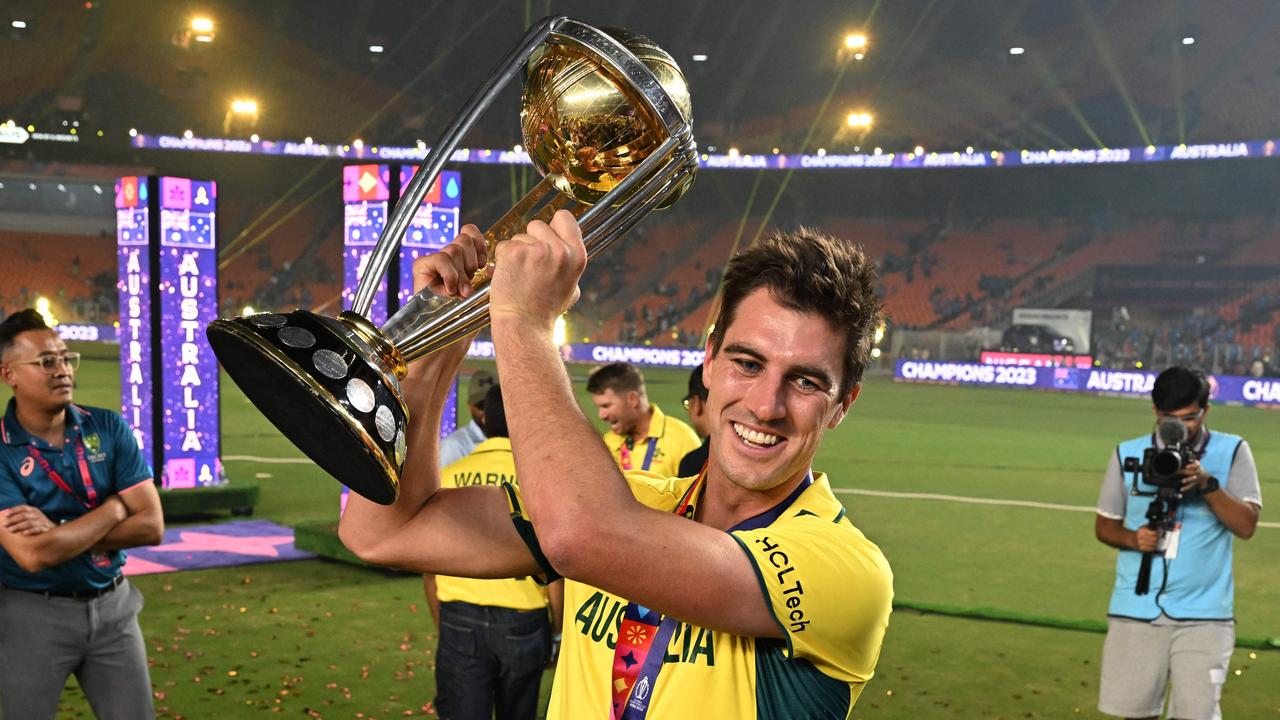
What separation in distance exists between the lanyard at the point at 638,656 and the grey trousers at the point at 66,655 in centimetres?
345

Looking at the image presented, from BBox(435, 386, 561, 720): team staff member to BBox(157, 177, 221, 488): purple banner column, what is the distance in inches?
335

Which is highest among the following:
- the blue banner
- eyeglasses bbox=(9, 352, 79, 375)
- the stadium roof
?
the stadium roof

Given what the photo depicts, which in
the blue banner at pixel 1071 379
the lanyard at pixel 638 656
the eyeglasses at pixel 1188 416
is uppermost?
the eyeglasses at pixel 1188 416

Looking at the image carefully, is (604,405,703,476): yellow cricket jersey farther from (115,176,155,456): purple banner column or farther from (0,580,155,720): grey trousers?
(115,176,155,456): purple banner column

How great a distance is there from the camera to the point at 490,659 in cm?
504

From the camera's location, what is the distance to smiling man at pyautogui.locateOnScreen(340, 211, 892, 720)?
61.4 inches

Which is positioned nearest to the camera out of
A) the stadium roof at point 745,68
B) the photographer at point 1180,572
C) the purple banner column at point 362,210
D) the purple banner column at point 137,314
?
the photographer at point 1180,572

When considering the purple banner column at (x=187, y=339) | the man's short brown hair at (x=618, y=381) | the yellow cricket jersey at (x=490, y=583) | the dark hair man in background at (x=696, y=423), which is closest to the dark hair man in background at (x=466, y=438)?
the yellow cricket jersey at (x=490, y=583)

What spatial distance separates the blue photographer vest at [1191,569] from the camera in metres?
5.26

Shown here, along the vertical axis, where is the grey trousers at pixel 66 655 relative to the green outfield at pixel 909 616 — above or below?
above

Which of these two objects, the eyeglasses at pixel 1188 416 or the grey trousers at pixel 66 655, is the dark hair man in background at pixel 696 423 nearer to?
the eyeglasses at pixel 1188 416

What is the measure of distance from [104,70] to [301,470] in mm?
34359

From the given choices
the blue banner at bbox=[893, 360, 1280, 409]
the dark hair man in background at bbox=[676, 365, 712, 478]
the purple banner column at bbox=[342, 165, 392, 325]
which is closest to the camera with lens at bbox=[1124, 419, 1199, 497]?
the dark hair man in background at bbox=[676, 365, 712, 478]

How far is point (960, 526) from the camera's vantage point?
42.3 ft
